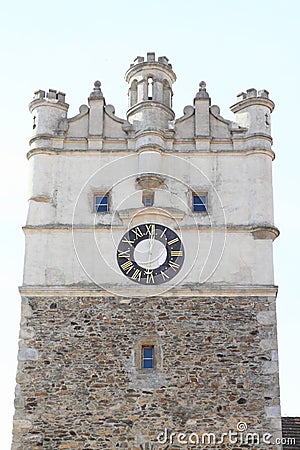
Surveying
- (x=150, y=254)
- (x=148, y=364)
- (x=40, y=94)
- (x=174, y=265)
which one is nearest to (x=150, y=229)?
(x=150, y=254)

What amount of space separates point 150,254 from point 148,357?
1.98 m

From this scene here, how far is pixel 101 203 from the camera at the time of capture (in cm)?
1998

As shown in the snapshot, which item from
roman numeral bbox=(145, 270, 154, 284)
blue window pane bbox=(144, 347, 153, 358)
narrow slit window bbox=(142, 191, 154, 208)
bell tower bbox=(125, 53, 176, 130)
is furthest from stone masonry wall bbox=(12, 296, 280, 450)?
bell tower bbox=(125, 53, 176, 130)

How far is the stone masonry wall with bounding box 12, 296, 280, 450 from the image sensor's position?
59.0 feet

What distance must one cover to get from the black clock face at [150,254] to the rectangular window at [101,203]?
2.36 ft

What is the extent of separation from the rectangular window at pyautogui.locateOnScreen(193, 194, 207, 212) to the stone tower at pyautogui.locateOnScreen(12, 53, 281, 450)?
0.09 ft

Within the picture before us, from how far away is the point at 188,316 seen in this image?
18.8 m

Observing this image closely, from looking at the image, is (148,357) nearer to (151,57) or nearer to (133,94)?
(133,94)

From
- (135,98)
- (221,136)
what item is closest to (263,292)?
(221,136)

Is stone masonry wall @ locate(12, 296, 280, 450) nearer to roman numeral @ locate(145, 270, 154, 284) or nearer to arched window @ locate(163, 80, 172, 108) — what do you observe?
roman numeral @ locate(145, 270, 154, 284)

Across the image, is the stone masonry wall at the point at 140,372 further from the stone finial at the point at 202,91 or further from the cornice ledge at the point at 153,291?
the stone finial at the point at 202,91

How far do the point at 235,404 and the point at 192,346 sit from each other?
1.27m

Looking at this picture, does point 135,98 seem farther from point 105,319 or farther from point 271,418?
point 271,418

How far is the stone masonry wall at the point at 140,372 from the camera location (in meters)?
18.0
